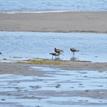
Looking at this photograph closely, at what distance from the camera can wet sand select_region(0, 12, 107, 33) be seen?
3719 cm

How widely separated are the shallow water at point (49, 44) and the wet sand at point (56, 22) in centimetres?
199

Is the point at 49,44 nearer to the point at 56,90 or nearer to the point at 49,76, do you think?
the point at 49,76

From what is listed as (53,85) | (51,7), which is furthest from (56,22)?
(53,85)

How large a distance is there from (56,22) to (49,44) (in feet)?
34.3

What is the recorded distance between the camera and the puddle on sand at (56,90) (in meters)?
15.7

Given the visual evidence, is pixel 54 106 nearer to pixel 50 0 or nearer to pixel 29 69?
pixel 29 69

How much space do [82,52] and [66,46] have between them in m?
2.03

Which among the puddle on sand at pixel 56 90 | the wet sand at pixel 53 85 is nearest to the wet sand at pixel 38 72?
the wet sand at pixel 53 85

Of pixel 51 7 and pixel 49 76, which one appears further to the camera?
pixel 51 7

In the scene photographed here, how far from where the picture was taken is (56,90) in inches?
686

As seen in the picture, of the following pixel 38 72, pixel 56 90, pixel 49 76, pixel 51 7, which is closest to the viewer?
pixel 56 90

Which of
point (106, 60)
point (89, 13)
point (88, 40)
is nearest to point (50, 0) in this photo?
point (89, 13)

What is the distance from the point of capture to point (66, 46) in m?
29.5

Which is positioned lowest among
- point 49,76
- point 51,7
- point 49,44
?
point 49,76
